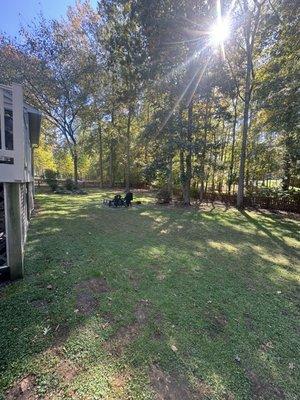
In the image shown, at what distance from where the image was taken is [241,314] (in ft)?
10.5

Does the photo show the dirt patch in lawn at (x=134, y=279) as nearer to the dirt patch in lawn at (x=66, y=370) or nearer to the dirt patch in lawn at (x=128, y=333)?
the dirt patch in lawn at (x=128, y=333)

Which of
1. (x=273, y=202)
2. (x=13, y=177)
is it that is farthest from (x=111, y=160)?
(x=13, y=177)

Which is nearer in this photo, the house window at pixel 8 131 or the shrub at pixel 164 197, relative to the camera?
the house window at pixel 8 131

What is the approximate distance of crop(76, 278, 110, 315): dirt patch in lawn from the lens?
3008mm

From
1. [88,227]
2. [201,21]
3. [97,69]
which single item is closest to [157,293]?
[88,227]

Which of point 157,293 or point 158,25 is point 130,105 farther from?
point 157,293

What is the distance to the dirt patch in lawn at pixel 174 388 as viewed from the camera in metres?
1.99

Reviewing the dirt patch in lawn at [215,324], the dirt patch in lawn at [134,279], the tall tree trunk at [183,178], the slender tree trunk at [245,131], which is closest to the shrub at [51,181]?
the tall tree trunk at [183,178]

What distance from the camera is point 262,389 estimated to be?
7.09 ft

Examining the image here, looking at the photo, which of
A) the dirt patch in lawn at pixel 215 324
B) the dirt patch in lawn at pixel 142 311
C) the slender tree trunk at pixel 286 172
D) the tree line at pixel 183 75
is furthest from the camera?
the slender tree trunk at pixel 286 172

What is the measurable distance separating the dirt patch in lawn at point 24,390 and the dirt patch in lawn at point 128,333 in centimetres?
71

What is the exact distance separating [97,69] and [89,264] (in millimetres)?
16402

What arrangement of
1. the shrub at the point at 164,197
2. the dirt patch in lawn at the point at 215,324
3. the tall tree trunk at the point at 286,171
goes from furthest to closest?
the shrub at the point at 164,197 < the tall tree trunk at the point at 286,171 < the dirt patch in lawn at the point at 215,324

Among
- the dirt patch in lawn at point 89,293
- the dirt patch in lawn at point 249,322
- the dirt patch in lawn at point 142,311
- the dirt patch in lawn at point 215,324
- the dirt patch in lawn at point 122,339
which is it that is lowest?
the dirt patch in lawn at point 249,322
